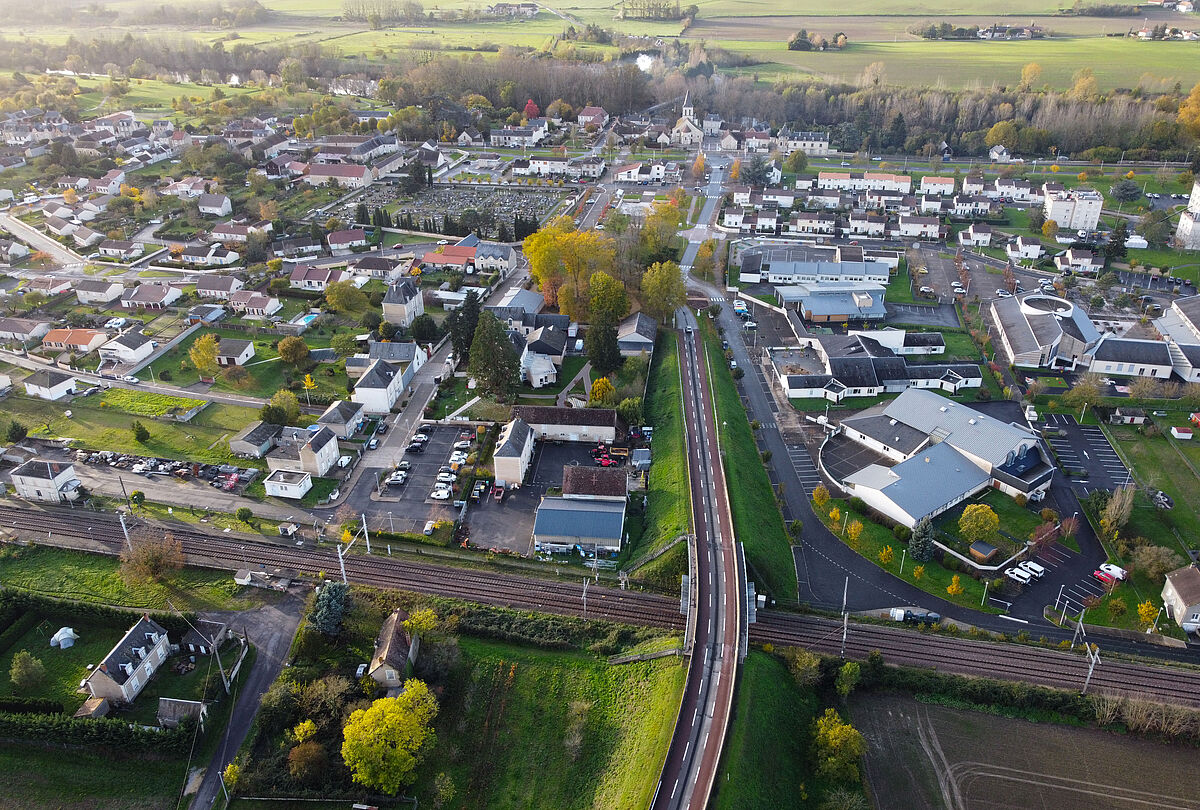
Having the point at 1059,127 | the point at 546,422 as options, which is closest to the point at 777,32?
the point at 1059,127

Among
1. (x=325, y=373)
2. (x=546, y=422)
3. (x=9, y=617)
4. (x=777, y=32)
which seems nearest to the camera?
(x=9, y=617)

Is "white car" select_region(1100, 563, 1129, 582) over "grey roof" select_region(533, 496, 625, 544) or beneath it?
beneath

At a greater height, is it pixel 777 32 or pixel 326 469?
pixel 777 32

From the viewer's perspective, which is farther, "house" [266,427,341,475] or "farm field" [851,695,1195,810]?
"house" [266,427,341,475]

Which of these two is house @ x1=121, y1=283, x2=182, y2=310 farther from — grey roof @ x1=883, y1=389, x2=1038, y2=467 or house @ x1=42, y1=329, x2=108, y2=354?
grey roof @ x1=883, y1=389, x2=1038, y2=467

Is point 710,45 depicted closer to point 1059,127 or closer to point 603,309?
point 1059,127

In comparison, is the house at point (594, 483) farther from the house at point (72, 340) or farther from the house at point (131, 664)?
the house at point (72, 340)

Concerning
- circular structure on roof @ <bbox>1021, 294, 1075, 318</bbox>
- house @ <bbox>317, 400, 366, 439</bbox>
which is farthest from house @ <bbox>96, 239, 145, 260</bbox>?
circular structure on roof @ <bbox>1021, 294, 1075, 318</bbox>
